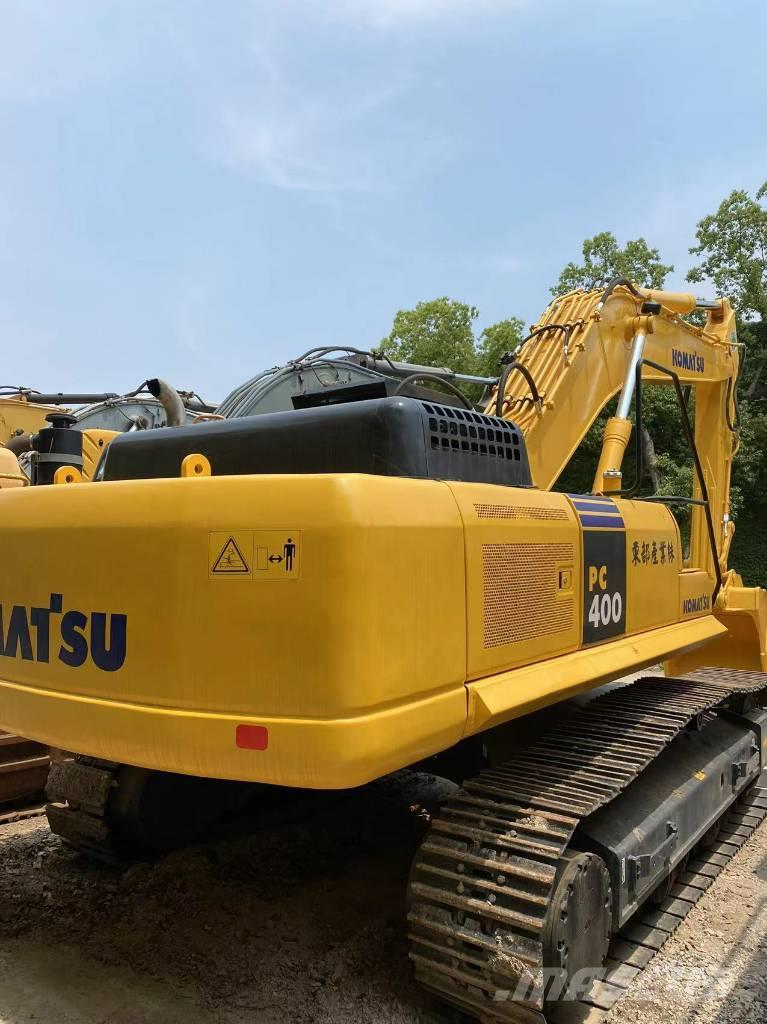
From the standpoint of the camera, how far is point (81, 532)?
2.50 meters

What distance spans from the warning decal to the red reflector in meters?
0.40

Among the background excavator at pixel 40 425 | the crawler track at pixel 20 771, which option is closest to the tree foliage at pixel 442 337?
the background excavator at pixel 40 425

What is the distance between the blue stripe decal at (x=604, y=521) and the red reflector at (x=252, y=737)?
5.40 ft

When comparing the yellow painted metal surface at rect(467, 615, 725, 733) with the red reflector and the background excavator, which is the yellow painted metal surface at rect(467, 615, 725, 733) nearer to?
the red reflector

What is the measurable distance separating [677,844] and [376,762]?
1969mm

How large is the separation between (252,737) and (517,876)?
0.92 m

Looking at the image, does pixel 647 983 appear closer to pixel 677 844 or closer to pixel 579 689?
pixel 677 844

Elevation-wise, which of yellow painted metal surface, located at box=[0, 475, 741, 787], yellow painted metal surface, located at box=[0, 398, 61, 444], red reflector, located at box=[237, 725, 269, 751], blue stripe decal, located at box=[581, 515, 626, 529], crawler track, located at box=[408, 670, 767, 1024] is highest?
yellow painted metal surface, located at box=[0, 398, 61, 444]

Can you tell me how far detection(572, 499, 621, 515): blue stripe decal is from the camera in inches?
131

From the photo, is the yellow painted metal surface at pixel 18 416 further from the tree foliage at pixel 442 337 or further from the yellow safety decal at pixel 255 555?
the tree foliage at pixel 442 337

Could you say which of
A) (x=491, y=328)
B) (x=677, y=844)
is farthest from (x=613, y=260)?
(x=677, y=844)

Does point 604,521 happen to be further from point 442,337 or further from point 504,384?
point 442,337

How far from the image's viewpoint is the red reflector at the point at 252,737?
2.12 meters

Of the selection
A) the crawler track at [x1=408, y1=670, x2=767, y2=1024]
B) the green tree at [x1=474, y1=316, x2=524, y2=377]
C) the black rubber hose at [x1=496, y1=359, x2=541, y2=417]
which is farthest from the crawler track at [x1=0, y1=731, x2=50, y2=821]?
the green tree at [x1=474, y1=316, x2=524, y2=377]
